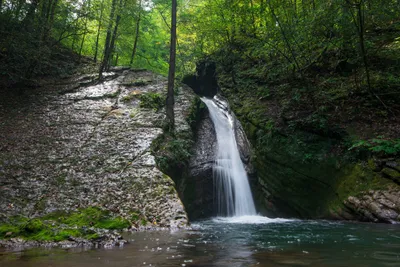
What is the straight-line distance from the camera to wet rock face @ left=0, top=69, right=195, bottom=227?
21.5 ft

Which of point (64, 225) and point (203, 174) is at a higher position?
point (203, 174)

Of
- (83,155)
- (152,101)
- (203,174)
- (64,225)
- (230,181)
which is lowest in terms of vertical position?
(64,225)

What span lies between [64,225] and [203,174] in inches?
234

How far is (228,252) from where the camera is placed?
4.10 meters

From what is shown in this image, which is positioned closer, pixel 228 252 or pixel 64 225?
pixel 228 252

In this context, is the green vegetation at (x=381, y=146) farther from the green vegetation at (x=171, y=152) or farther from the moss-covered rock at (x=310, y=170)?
the green vegetation at (x=171, y=152)

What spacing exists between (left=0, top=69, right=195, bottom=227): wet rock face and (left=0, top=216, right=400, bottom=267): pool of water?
1685mm

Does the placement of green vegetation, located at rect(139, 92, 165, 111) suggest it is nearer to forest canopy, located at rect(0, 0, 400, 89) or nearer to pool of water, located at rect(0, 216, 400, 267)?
forest canopy, located at rect(0, 0, 400, 89)

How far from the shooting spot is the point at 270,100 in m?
12.6

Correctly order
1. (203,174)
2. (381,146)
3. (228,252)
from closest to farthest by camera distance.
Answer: (228,252) < (381,146) < (203,174)

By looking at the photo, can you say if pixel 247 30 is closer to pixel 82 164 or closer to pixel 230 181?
pixel 230 181

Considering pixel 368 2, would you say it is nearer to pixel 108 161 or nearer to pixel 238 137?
pixel 238 137

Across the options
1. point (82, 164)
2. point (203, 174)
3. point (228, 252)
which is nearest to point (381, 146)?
point (203, 174)

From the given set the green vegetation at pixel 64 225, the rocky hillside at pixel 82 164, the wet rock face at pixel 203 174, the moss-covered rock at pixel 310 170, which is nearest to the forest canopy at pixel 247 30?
the moss-covered rock at pixel 310 170
